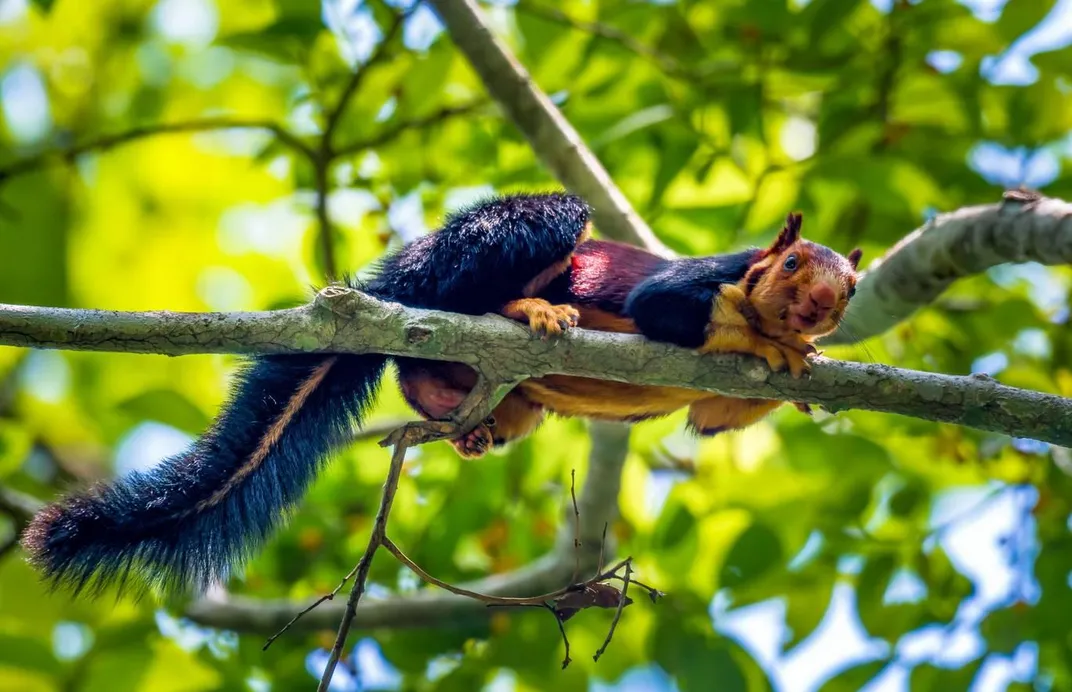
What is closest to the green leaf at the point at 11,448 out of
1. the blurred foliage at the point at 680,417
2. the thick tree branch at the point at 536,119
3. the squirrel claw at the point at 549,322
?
the blurred foliage at the point at 680,417

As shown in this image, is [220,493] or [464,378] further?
[464,378]

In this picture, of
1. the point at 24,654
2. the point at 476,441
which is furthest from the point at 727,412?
the point at 24,654

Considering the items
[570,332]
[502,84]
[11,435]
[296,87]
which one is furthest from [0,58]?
[570,332]

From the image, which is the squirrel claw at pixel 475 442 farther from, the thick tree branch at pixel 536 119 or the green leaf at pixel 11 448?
the green leaf at pixel 11 448

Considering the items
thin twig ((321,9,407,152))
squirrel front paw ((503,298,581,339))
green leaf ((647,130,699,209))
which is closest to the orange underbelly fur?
squirrel front paw ((503,298,581,339))

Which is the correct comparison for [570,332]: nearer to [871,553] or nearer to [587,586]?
[587,586]

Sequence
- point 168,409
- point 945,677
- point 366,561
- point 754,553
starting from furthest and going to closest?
point 168,409 < point 754,553 < point 945,677 < point 366,561

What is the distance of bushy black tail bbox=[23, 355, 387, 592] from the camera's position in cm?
281

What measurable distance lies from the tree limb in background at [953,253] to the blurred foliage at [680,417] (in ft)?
1.07

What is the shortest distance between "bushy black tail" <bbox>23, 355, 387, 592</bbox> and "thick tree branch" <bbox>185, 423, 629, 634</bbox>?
121 cm

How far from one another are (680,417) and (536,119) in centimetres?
128

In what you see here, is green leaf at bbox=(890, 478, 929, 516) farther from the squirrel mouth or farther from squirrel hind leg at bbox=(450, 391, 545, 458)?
squirrel hind leg at bbox=(450, 391, 545, 458)

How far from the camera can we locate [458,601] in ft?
13.9

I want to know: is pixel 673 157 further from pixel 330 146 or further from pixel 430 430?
pixel 430 430
